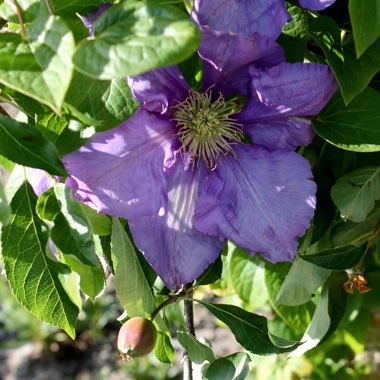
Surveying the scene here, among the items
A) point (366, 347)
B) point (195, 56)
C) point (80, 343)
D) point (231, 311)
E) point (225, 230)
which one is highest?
point (195, 56)

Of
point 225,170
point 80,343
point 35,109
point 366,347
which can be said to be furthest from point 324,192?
point 80,343

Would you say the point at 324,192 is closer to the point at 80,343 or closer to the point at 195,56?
the point at 195,56

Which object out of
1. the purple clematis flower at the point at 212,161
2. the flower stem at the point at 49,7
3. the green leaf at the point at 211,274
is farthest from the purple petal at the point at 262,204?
the flower stem at the point at 49,7

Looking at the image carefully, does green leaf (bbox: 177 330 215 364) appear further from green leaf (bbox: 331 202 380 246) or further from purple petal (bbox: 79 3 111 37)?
purple petal (bbox: 79 3 111 37)

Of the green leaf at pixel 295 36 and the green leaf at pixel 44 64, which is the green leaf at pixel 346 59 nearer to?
the green leaf at pixel 295 36

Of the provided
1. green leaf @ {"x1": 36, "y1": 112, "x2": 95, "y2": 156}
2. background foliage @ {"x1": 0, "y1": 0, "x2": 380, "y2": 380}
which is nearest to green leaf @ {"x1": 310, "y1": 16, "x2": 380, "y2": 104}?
background foliage @ {"x1": 0, "y1": 0, "x2": 380, "y2": 380}
